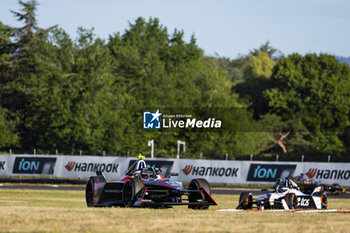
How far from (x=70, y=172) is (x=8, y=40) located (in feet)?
113

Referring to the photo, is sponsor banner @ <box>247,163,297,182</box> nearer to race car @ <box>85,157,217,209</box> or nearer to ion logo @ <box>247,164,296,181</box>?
ion logo @ <box>247,164,296,181</box>

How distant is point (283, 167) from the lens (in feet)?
132

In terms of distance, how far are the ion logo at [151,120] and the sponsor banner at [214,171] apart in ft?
70.6

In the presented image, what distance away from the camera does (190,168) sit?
1647 inches

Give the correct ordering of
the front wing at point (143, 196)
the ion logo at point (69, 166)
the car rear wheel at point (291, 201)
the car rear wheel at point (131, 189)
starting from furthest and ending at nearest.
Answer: the ion logo at point (69, 166) < the car rear wheel at point (291, 201) < the front wing at point (143, 196) < the car rear wheel at point (131, 189)

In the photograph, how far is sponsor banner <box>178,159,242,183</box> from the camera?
1622 inches

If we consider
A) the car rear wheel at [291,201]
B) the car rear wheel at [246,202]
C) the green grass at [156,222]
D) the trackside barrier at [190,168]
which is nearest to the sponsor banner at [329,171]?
the trackside barrier at [190,168]

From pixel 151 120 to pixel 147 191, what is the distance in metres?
46.8

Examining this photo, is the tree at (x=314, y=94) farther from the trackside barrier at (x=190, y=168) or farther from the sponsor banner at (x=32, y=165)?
the sponsor banner at (x=32, y=165)

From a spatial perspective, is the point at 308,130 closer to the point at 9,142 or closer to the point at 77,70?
the point at 77,70

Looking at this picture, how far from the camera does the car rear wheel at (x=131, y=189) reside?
18.4m

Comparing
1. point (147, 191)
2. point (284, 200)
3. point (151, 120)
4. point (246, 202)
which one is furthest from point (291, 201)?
point (151, 120)

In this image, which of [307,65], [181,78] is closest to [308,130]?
[307,65]

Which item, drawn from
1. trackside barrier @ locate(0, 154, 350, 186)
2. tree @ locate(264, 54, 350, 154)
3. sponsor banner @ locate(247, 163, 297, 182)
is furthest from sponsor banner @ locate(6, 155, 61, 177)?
tree @ locate(264, 54, 350, 154)
